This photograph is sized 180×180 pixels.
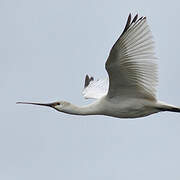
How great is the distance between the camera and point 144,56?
12.6 meters

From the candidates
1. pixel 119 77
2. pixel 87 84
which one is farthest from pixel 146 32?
pixel 87 84

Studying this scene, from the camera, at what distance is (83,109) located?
1408cm

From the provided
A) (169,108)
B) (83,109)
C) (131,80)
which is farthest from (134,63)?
(83,109)

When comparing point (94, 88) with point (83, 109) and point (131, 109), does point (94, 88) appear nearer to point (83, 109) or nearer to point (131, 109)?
point (83, 109)

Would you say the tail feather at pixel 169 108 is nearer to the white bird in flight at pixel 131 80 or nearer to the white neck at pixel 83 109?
the white bird in flight at pixel 131 80

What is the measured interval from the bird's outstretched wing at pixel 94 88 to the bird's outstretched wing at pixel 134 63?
8.72 feet

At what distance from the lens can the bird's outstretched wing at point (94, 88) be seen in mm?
16375

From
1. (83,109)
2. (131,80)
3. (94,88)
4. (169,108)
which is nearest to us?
(131,80)

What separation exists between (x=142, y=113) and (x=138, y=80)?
764 mm

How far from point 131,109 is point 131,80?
2.14 ft

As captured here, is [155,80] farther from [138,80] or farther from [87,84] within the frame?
[87,84]

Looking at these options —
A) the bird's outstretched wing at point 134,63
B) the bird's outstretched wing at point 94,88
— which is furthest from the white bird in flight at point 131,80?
the bird's outstretched wing at point 94,88

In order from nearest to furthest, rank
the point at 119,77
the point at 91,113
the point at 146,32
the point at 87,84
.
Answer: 1. the point at 146,32
2. the point at 119,77
3. the point at 91,113
4. the point at 87,84

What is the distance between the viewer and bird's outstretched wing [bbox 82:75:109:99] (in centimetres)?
1638
